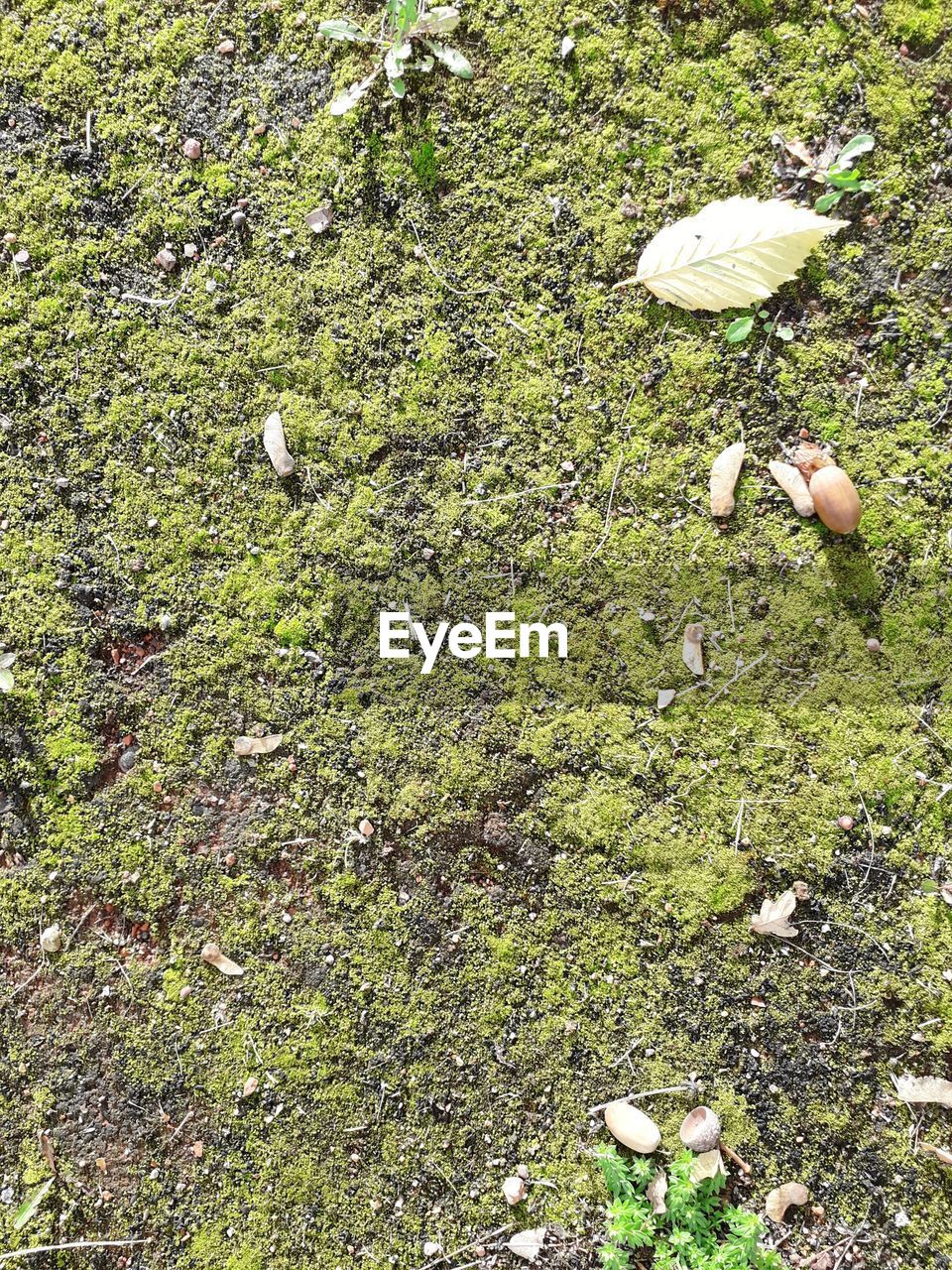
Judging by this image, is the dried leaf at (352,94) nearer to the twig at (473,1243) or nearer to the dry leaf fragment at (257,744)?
the dry leaf fragment at (257,744)

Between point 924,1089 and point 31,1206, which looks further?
point 31,1206

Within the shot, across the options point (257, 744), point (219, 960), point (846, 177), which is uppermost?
point (846, 177)

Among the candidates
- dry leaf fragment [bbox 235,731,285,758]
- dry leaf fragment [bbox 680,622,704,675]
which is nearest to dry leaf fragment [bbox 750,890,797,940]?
dry leaf fragment [bbox 680,622,704,675]

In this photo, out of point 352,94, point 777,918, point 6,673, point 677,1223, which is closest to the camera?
point 677,1223

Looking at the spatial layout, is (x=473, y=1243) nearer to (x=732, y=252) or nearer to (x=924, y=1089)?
(x=924, y=1089)

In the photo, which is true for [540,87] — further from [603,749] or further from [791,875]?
[791,875]

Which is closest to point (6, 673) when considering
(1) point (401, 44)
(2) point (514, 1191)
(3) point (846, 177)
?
(2) point (514, 1191)

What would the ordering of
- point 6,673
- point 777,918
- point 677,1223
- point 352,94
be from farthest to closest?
point 6,673
point 352,94
point 777,918
point 677,1223

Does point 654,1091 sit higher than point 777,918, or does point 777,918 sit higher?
point 777,918
